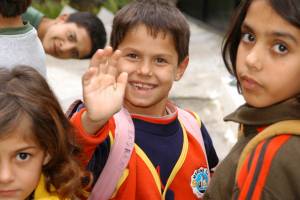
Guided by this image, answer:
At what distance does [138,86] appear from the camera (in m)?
2.12

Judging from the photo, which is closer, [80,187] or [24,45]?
[80,187]

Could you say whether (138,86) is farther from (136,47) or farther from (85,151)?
(85,151)

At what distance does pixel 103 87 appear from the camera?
1.78 m

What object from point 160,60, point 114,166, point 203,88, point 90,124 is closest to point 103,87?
point 90,124

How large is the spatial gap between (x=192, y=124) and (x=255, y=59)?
858 millimetres

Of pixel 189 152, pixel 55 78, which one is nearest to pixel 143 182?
pixel 189 152

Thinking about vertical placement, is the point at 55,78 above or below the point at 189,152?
below

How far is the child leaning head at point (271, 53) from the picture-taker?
1.42m

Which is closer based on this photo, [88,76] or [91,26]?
[88,76]

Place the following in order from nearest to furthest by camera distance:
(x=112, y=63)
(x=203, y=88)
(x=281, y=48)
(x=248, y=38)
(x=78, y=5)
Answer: (x=281, y=48) → (x=248, y=38) → (x=112, y=63) → (x=203, y=88) → (x=78, y=5)

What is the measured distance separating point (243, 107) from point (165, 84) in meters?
0.59

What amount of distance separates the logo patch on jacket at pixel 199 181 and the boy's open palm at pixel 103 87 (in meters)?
0.52

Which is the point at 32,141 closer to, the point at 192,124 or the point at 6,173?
the point at 6,173

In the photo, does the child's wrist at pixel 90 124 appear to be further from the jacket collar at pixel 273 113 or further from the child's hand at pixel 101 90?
the jacket collar at pixel 273 113
